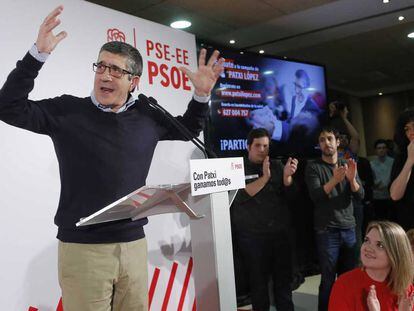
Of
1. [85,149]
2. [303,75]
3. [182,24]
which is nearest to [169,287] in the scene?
[85,149]

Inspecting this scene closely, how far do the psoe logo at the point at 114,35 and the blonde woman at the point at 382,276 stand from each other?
1.69 metres

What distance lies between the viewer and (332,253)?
10.2 ft

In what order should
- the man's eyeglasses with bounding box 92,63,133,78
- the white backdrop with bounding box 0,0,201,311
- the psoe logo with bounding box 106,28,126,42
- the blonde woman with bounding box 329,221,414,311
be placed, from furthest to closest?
the psoe logo with bounding box 106,28,126,42 → the white backdrop with bounding box 0,0,201,311 → the blonde woman with bounding box 329,221,414,311 → the man's eyeglasses with bounding box 92,63,133,78

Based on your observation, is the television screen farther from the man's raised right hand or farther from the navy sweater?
the man's raised right hand

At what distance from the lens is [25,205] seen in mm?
2133

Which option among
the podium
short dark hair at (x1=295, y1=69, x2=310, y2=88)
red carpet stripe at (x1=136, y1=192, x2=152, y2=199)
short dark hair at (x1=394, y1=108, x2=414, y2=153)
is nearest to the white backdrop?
the podium

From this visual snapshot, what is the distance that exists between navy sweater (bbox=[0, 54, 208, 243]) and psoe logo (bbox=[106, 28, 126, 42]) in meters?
1.02

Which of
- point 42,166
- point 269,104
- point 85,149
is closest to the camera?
point 85,149

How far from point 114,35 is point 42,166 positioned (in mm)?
854

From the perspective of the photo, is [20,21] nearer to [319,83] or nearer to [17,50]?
[17,50]

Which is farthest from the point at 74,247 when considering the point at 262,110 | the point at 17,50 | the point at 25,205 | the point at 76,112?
the point at 262,110

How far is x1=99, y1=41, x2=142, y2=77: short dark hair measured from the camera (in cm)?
156

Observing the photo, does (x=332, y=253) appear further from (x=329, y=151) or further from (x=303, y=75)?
(x=303, y=75)

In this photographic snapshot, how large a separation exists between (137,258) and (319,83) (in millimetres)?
3168
